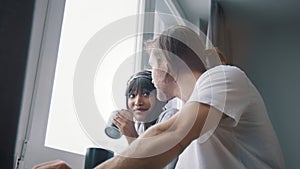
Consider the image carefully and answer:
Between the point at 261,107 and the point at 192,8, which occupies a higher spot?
the point at 192,8

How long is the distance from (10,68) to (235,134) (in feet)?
1.91

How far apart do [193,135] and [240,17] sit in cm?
221

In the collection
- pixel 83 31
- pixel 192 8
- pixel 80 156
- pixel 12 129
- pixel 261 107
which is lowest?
pixel 80 156

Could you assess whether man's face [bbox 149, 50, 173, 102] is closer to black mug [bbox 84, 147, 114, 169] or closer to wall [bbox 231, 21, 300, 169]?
black mug [bbox 84, 147, 114, 169]

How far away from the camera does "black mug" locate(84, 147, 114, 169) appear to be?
40.3 inches

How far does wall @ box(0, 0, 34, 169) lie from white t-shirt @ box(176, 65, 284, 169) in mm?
398

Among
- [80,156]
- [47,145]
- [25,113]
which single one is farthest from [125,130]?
[25,113]

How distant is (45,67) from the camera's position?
3.07ft

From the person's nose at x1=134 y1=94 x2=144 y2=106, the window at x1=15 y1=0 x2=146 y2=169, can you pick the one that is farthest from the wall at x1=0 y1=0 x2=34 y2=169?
the person's nose at x1=134 y1=94 x2=144 y2=106

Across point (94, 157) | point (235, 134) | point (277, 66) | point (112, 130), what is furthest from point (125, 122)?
point (277, 66)

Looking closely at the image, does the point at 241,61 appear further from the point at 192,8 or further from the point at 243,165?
the point at 243,165

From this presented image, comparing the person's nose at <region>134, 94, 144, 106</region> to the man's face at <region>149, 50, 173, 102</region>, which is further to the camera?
the person's nose at <region>134, 94, 144, 106</region>

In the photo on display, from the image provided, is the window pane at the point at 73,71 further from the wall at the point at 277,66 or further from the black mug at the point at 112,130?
the wall at the point at 277,66

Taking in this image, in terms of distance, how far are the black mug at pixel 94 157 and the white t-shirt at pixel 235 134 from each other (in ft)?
0.78
